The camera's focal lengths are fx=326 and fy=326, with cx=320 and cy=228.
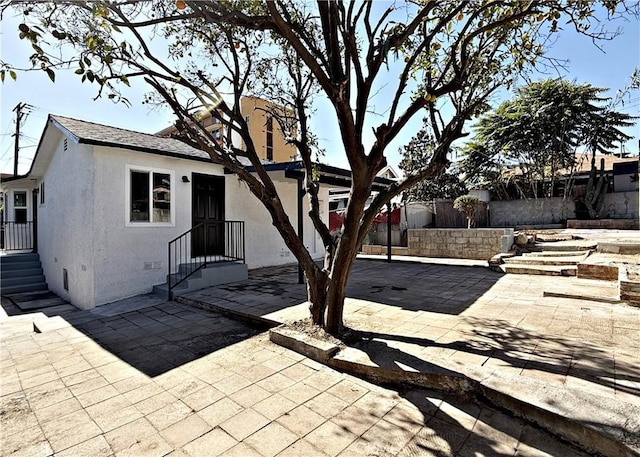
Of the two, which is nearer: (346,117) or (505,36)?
(346,117)

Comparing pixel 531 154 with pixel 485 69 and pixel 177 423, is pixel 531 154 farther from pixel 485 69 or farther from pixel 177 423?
pixel 177 423

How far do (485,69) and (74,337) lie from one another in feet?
23.0

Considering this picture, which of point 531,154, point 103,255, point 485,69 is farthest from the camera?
point 531,154

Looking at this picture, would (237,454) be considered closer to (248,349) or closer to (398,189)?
(248,349)

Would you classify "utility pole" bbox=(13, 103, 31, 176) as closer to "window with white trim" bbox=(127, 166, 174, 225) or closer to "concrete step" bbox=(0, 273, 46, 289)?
"concrete step" bbox=(0, 273, 46, 289)

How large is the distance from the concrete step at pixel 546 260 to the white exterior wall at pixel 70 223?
9821 mm

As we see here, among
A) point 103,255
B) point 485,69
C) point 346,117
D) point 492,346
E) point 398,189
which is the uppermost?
point 485,69

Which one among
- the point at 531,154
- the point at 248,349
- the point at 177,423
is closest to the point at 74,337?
the point at 248,349

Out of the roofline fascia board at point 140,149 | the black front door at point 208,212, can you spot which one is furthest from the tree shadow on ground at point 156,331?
the roofline fascia board at point 140,149

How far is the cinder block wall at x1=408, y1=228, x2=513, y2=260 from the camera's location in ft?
32.9

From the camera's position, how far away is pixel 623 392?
2.46 metres

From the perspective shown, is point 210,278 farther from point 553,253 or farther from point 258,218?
point 553,253

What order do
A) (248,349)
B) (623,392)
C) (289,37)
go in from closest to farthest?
(623,392), (289,37), (248,349)

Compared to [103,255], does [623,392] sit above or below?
below
